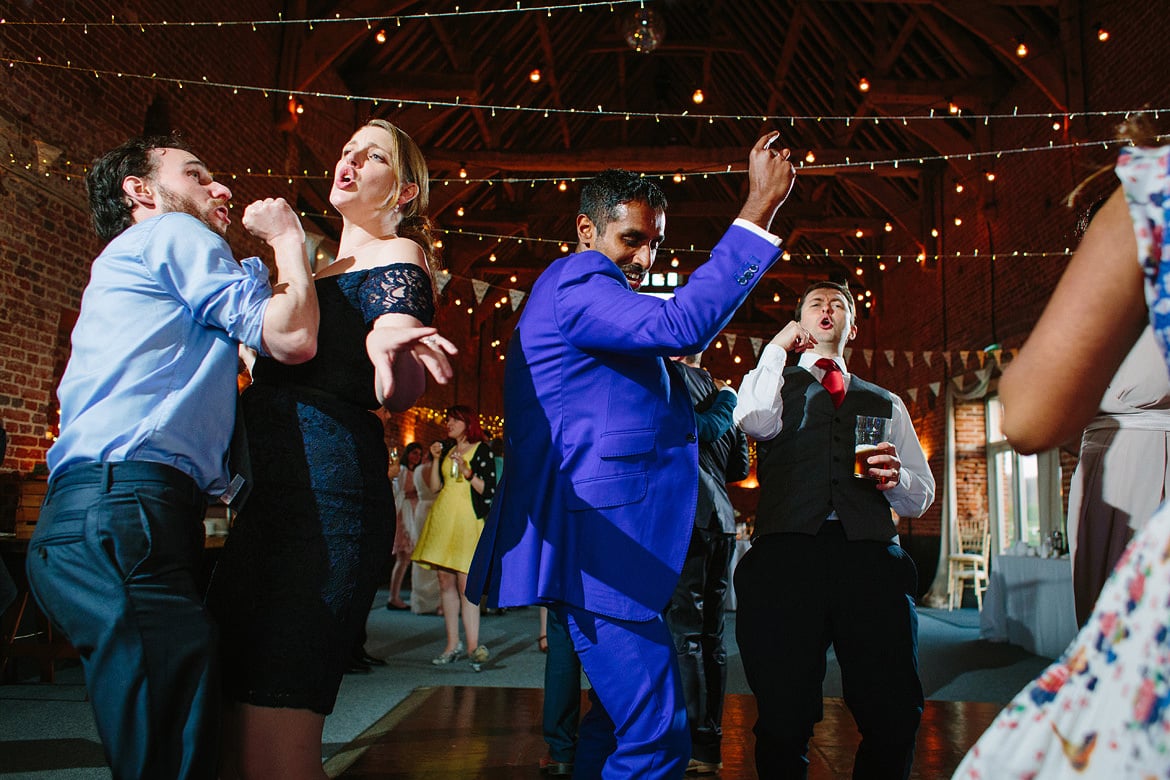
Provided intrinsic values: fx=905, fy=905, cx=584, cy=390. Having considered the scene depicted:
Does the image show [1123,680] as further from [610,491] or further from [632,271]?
[632,271]

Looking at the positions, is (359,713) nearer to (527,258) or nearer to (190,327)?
(190,327)

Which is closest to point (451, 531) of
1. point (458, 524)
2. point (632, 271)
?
point (458, 524)

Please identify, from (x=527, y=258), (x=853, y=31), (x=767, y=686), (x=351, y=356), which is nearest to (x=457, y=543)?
(x=767, y=686)

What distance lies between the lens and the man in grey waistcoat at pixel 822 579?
2.05 metres

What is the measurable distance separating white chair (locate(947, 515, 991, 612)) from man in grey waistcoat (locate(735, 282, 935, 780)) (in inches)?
339

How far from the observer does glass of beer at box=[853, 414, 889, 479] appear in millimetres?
2117

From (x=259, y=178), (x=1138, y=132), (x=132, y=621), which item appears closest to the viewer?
(x=1138, y=132)

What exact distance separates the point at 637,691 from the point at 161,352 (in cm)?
89

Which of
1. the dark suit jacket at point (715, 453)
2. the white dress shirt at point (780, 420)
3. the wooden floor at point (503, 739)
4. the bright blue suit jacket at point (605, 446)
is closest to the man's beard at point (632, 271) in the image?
the bright blue suit jacket at point (605, 446)

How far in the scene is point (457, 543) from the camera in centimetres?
539

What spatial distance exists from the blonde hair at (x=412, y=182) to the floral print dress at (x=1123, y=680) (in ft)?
3.80

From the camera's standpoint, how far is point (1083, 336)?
779mm

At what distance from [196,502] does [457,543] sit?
13.5 feet

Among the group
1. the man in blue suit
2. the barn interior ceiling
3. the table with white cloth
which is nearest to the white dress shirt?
the man in blue suit
